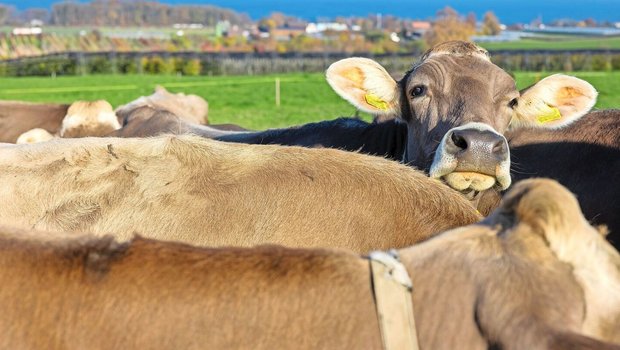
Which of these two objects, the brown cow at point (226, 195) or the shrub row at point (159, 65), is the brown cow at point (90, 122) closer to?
the brown cow at point (226, 195)

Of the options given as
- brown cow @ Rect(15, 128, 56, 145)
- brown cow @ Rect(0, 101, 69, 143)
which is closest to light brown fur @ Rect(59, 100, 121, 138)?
brown cow @ Rect(0, 101, 69, 143)

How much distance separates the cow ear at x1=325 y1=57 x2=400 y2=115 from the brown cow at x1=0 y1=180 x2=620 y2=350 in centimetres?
359

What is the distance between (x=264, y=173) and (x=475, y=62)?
6.77 feet

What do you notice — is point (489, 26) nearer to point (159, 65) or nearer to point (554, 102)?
point (159, 65)

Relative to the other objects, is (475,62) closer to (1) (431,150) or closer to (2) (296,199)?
(1) (431,150)

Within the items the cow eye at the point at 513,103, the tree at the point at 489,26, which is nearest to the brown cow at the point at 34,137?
the cow eye at the point at 513,103

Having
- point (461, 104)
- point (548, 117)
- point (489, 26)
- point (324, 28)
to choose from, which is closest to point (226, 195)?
point (461, 104)

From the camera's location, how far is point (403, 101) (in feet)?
19.7

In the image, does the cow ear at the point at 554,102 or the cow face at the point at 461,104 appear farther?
the cow ear at the point at 554,102

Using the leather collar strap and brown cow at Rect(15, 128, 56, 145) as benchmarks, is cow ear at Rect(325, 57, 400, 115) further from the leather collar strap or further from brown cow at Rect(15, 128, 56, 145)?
brown cow at Rect(15, 128, 56, 145)

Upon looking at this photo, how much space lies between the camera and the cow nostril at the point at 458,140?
4953 mm

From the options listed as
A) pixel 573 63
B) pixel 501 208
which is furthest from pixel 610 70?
pixel 501 208

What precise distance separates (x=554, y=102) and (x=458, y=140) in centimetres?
130

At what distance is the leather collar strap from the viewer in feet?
7.63
